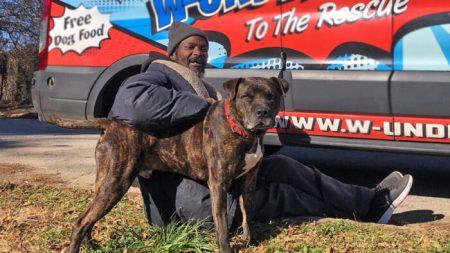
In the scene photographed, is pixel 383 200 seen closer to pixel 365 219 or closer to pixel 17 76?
pixel 365 219

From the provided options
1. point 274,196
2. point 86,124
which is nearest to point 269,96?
point 274,196

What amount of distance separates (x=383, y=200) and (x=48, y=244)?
2254 millimetres

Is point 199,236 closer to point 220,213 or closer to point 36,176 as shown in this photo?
point 220,213

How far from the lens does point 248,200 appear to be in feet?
10.4

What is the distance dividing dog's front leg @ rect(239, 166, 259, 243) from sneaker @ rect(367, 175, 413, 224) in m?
1.03

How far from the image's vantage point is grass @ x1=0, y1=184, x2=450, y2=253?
9.91 ft

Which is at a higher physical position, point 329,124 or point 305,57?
point 305,57

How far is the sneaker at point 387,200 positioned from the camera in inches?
143

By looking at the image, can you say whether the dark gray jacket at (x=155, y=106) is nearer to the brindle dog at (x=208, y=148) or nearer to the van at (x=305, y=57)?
the brindle dog at (x=208, y=148)

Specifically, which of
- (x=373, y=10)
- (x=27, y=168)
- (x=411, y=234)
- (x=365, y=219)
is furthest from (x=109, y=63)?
(x=411, y=234)

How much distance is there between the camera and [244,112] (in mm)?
2771

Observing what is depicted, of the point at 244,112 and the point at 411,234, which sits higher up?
the point at 244,112

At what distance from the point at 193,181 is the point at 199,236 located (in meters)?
0.34

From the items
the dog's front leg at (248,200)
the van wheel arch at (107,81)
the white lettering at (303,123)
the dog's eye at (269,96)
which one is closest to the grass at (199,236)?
the dog's front leg at (248,200)
